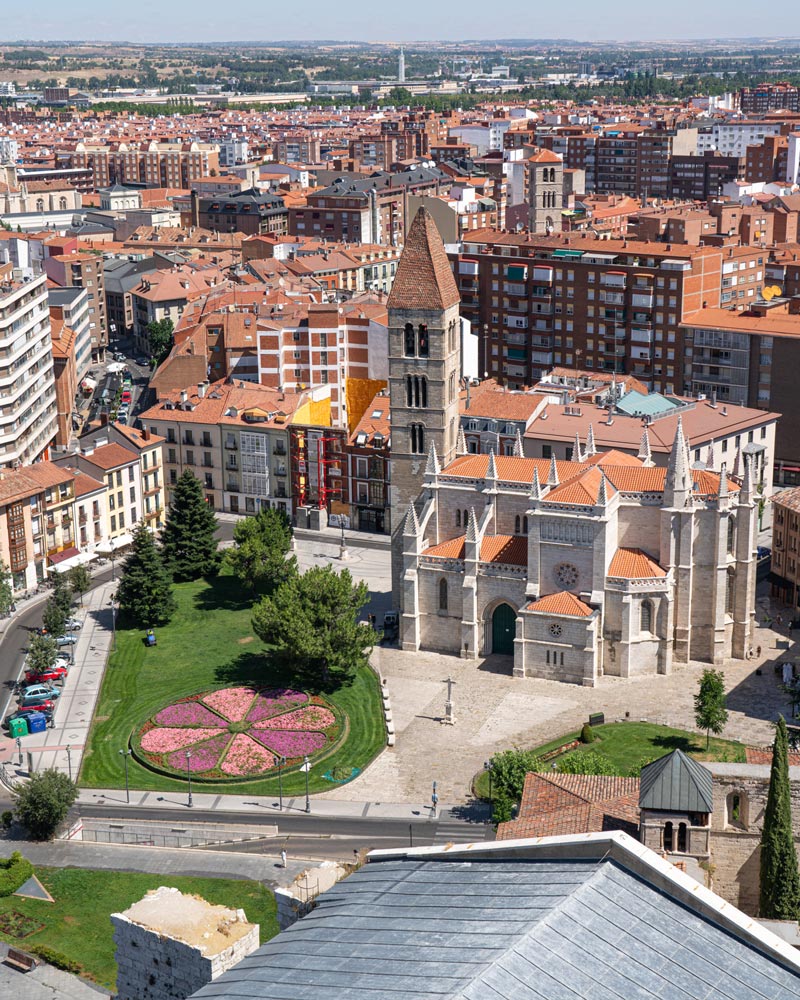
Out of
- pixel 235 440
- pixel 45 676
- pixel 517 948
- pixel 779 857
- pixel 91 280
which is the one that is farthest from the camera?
pixel 91 280

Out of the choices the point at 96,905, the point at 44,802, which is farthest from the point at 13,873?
the point at 44,802

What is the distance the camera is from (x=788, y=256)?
16425 centimetres

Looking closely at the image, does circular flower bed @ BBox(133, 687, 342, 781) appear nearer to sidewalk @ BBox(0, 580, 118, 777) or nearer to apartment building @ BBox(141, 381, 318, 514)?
sidewalk @ BBox(0, 580, 118, 777)

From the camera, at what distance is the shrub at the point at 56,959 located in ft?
176

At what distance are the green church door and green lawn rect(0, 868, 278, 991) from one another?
29.8m

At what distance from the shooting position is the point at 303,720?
78188 millimetres

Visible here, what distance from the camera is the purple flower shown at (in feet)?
256

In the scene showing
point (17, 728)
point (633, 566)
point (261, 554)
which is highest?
point (633, 566)

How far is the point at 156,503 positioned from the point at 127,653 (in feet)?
93.8

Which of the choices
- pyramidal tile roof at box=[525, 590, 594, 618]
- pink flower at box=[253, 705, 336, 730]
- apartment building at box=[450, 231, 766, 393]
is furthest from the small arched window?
apartment building at box=[450, 231, 766, 393]

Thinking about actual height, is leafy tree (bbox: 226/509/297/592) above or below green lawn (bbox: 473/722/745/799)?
above

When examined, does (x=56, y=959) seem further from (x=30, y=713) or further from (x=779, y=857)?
(x=779, y=857)

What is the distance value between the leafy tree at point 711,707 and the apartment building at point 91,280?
118 m

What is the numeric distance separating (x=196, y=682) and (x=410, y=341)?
26327 millimetres
